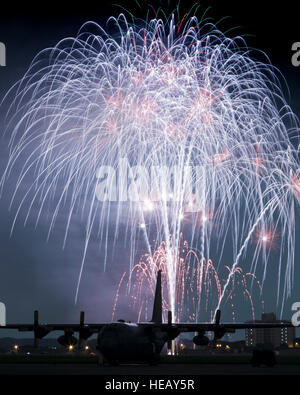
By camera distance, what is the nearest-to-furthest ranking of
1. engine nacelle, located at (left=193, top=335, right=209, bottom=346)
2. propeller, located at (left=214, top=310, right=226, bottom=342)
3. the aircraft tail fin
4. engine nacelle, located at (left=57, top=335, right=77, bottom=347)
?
1. engine nacelle, located at (left=193, top=335, right=209, bottom=346)
2. engine nacelle, located at (left=57, top=335, right=77, bottom=347)
3. propeller, located at (left=214, top=310, right=226, bottom=342)
4. the aircraft tail fin

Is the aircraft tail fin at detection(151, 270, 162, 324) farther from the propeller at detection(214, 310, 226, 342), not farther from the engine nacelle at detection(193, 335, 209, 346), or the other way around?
the propeller at detection(214, 310, 226, 342)

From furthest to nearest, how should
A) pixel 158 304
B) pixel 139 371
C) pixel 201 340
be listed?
pixel 158 304, pixel 201 340, pixel 139 371

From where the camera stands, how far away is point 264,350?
54.6 meters

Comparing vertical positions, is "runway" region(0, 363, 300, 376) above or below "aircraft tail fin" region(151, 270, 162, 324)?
below

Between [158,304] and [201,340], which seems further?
[158,304]

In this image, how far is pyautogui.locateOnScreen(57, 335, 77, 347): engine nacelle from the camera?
58281 mm

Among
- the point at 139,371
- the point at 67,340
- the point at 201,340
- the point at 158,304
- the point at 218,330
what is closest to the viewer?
the point at 139,371

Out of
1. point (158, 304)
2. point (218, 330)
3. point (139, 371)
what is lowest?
point (139, 371)

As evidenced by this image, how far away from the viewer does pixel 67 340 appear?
58.5 metres

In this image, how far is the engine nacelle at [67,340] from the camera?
58.3m

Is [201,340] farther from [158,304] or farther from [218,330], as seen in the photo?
[158,304]

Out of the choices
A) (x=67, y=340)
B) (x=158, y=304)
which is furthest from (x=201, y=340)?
(x=67, y=340)

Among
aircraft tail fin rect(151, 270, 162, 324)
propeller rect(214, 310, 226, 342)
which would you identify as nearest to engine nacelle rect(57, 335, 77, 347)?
aircraft tail fin rect(151, 270, 162, 324)
